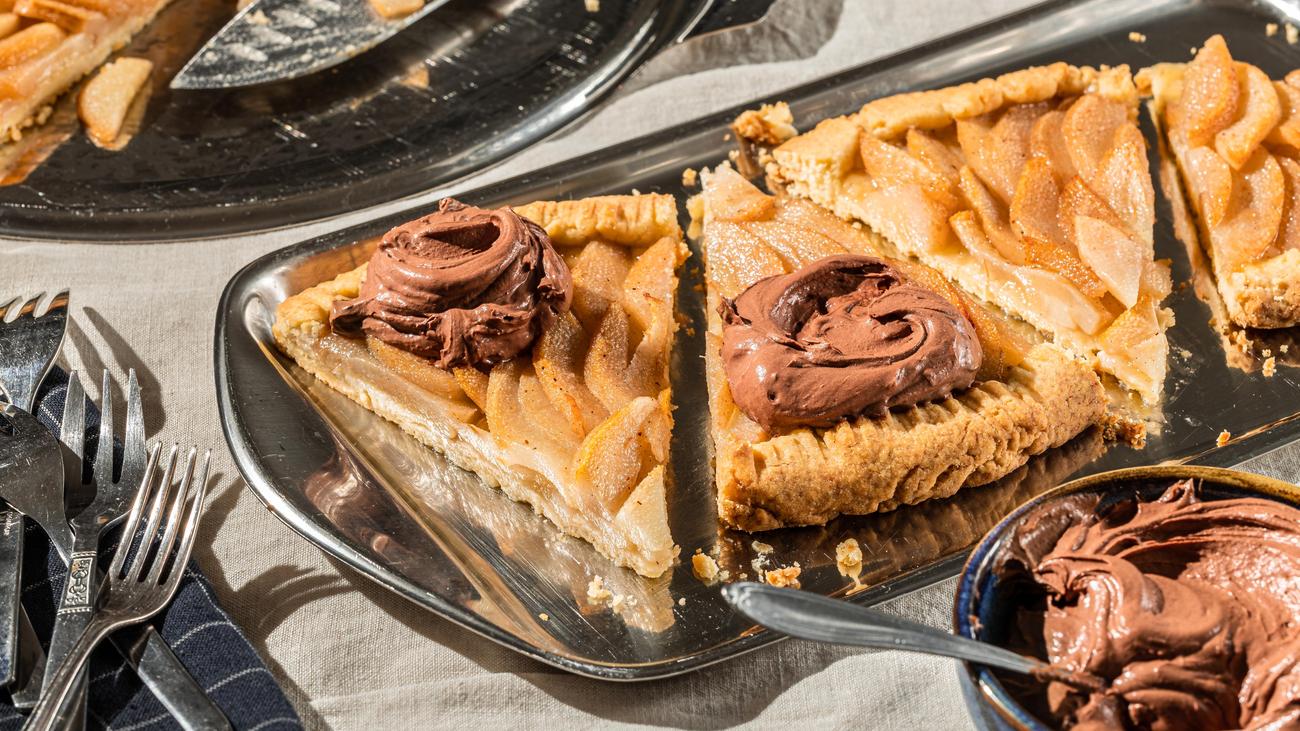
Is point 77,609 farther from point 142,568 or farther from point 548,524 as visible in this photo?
point 548,524

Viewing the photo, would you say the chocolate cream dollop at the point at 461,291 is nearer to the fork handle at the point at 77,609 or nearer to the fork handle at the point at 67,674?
the fork handle at the point at 77,609

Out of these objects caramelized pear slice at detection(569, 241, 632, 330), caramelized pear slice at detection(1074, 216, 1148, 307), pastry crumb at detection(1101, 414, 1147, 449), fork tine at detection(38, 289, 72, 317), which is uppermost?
caramelized pear slice at detection(1074, 216, 1148, 307)

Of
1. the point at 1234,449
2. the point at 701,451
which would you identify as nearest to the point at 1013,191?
the point at 1234,449

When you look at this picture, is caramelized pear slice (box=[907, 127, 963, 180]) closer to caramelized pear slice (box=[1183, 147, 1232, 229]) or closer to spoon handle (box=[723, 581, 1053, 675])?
caramelized pear slice (box=[1183, 147, 1232, 229])

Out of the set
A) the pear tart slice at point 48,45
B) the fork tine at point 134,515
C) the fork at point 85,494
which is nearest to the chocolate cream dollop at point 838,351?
the fork tine at point 134,515

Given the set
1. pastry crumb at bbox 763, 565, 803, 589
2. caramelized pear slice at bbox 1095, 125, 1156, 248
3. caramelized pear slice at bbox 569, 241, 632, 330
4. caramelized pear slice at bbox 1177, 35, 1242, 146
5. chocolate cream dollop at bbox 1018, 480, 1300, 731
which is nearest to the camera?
chocolate cream dollop at bbox 1018, 480, 1300, 731

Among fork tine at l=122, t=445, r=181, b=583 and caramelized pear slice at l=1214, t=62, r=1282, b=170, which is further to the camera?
caramelized pear slice at l=1214, t=62, r=1282, b=170

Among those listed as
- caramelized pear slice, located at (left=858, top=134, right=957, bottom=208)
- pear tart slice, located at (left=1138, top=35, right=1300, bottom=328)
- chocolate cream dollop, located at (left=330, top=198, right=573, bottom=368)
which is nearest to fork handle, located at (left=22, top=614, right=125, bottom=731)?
chocolate cream dollop, located at (left=330, top=198, right=573, bottom=368)

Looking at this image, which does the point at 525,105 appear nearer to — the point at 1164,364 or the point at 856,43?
the point at 856,43
